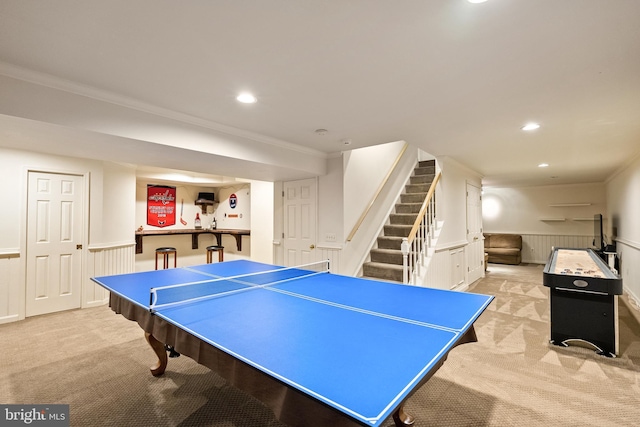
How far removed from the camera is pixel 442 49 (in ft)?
5.71

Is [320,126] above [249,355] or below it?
above

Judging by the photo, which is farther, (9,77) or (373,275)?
(373,275)

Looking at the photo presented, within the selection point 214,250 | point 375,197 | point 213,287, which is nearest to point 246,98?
point 213,287

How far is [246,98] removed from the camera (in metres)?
2.45

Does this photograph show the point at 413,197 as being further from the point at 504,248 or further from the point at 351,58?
the point at 504,248

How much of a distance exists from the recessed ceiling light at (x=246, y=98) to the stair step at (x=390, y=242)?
3.27 m

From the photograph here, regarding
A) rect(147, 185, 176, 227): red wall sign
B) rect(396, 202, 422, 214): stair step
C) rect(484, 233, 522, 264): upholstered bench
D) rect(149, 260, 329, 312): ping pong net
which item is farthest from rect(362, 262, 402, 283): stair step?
rect(484, 233, 522, 264): upholstered bench

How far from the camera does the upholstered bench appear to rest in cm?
816

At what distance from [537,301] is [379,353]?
4796 millimetres

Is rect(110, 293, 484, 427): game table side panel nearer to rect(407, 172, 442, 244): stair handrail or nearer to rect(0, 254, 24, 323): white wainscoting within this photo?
rect(407, 172, 442, 244): stair handrail

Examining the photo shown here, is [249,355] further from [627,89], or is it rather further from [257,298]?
[627,89]

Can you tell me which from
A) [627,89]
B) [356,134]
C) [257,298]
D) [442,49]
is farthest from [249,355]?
[627,89]

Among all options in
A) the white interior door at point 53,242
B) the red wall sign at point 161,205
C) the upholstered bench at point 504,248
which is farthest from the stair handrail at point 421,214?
the red wall sign at point 161,205

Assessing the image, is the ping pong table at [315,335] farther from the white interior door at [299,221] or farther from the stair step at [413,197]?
the stair step at [413,197]
